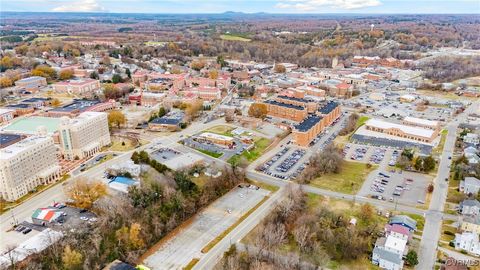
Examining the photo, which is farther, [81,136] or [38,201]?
[81,136]

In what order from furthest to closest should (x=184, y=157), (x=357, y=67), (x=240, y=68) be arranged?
(x=357, y=67) → (x=240, y=68) → (x=184, y=157)

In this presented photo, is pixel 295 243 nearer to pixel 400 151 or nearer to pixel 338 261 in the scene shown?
pixel 338 261

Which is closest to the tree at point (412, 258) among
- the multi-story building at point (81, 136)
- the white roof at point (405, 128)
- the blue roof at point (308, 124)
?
the blue roof at point (308, 124)

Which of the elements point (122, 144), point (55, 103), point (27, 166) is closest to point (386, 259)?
point (27, 166)

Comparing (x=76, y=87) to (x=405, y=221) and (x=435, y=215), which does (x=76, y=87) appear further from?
(x=435, y=215)

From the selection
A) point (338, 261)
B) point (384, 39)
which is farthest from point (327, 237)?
point (384, 39)

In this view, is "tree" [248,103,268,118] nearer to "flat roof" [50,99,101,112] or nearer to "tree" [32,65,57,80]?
"flat roof" [50,99,101,112]
